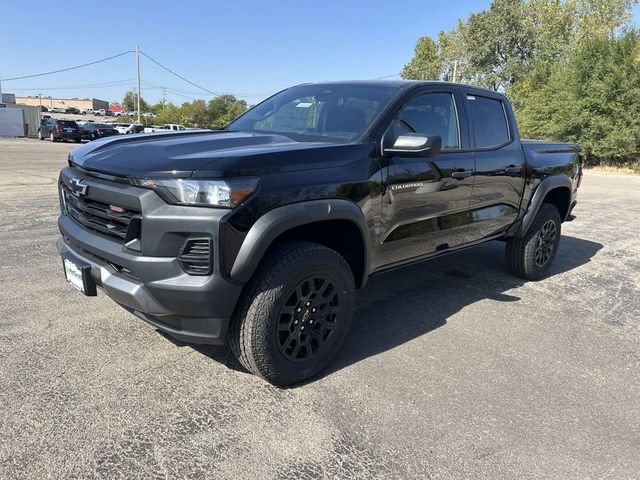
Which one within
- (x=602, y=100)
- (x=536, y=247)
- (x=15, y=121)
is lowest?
(x=15, y=121)

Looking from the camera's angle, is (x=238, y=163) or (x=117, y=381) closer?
(x=238, y=163)

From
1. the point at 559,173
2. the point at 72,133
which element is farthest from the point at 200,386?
the point at 72,133

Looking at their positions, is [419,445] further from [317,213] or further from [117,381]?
[117,381]

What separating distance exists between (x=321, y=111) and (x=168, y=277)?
1845mm

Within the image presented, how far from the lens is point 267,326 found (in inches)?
102

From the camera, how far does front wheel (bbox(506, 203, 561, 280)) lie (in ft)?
16.3

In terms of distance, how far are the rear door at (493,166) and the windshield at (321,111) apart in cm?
107

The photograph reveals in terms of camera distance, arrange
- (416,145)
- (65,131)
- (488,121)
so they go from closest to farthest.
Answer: (416,145)
(488,121)
(65,131)

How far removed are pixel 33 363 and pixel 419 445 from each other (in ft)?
7.51

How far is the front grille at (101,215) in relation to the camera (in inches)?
101

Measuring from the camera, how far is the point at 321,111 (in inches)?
143

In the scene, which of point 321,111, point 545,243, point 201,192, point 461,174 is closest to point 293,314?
point 201,192

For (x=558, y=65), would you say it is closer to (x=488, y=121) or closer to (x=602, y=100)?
(x=602, y=100)

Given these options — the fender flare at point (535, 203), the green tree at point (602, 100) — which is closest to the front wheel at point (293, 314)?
the fender flare at point (535, 203)
